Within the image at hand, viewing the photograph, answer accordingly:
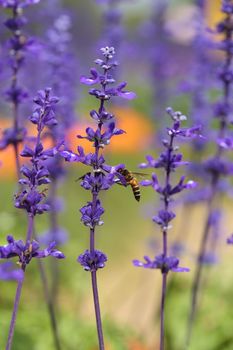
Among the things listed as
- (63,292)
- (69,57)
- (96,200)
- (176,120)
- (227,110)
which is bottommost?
(63,292)

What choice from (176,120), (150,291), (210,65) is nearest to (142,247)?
(150,291)

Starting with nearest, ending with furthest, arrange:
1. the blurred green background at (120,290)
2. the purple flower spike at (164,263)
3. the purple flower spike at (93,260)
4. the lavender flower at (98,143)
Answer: the lavender flower at (98,143)
the purple flower spike at (93,260)
the purple flower spike at (164,263)
the blurred green background at (120,290)

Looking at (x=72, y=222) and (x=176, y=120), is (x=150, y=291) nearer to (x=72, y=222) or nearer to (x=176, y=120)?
(x=72, y=222)

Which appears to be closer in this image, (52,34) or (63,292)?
(52,34)

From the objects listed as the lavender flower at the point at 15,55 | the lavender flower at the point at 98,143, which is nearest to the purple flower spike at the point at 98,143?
the lavender flower at the point at 98,143

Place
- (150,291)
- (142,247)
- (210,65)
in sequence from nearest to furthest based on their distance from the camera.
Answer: (210,65) < (150,291) < (142,247)

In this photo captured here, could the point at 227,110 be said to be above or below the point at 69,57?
below

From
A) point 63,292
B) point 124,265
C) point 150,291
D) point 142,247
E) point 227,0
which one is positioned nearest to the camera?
point 227,0

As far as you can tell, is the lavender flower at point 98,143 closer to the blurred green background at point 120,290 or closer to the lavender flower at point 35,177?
the lavender flower at point 35,177
